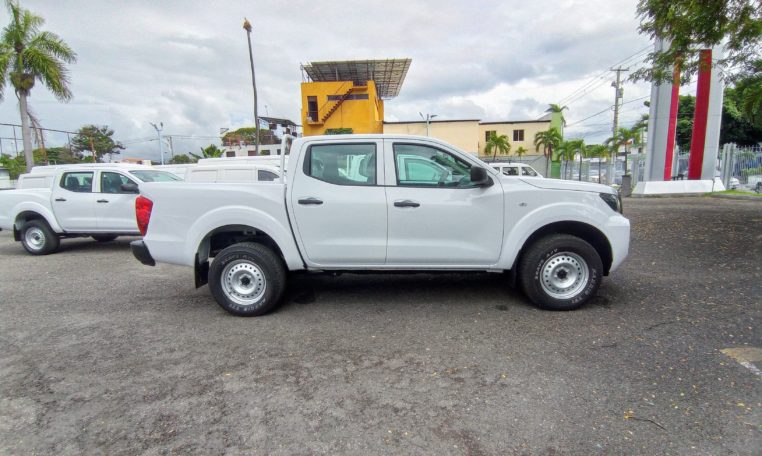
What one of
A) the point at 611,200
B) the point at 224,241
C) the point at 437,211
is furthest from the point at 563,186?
the point at 224,241

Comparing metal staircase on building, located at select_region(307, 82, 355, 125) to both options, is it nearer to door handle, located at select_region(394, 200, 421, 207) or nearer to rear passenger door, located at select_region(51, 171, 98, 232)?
rear passenger door, located at select_region(51, 171, 98, 232)

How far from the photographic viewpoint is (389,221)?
13.2 feet

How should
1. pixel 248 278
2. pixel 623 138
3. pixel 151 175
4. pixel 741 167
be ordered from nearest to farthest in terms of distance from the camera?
1. pixel 248 278
2. pixel 151 175
3. pixel 741 167
4. pixel 623 138

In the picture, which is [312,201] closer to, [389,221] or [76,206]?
[389,221]

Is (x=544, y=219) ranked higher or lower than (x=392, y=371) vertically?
higher

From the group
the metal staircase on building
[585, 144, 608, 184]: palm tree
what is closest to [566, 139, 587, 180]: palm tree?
[585, 144, 608, 184]: palm tree

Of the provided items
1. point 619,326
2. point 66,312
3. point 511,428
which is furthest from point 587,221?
point 66,312

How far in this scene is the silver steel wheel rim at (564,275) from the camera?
161 inches

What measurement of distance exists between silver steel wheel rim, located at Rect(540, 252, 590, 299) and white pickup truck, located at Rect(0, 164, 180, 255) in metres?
7.84

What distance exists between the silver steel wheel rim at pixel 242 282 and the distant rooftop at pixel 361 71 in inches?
1415

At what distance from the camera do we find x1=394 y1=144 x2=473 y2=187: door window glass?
4.09m

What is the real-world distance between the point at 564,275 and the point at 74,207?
368 inches

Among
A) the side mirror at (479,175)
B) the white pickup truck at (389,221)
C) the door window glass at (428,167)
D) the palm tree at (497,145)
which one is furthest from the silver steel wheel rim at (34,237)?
the palm tree at (497,145)

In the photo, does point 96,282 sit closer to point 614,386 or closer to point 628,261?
point 614,386
